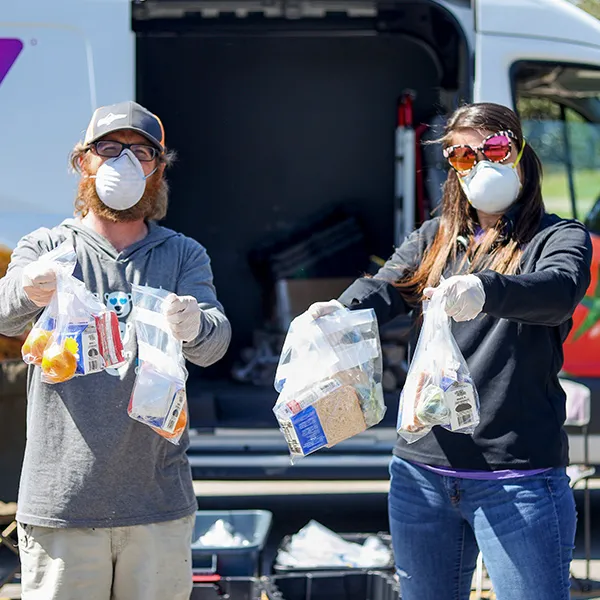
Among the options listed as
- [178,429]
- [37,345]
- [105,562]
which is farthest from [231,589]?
[37,345]

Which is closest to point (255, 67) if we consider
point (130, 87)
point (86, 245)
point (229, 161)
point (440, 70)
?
point (229, 161)

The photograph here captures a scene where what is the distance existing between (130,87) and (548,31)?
1.88 metres

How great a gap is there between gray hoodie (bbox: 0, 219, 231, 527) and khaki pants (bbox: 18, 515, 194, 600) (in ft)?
0.13

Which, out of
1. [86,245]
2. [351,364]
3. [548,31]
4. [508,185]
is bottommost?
[351,364]

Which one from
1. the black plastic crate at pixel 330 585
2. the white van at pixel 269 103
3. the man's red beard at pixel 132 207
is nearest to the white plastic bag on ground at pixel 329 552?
the black plastic crate at pixel 330 585

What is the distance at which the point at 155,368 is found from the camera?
87.7 inches

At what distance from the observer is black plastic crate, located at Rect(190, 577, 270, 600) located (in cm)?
359

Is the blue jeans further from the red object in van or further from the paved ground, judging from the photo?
the paved ground

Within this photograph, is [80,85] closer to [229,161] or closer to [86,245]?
[86,245]

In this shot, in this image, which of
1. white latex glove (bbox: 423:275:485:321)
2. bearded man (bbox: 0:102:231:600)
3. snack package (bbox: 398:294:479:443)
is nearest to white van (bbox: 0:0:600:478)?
bearded man (bbox: 0:102:231:600)

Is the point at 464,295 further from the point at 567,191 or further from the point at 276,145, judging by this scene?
the point at 276,145

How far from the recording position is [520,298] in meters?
2.10

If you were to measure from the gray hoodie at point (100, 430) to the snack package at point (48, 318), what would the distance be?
0.07m

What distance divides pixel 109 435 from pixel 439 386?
0.77m
